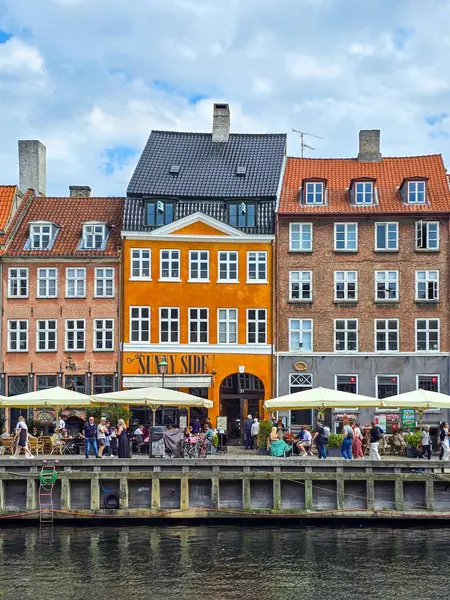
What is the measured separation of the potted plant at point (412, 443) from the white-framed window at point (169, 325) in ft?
50.4

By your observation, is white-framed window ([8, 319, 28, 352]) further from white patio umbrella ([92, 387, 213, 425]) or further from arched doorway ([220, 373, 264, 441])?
white patio umbrella ([92, 387, 213, 425])

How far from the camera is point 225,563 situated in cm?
2988

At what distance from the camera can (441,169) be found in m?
55.4

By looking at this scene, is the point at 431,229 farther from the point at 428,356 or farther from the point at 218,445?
the point at 218,445

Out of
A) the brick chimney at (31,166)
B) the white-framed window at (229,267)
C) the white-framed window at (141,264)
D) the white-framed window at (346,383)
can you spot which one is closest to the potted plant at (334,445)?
the white-framed window at (346,383)

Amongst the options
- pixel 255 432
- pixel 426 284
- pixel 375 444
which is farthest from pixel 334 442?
pixel 426 284

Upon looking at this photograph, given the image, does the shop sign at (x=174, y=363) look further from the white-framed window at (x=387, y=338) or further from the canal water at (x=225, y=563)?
the canal water at (x=225, y=563)

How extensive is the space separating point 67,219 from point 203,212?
7.53 metres

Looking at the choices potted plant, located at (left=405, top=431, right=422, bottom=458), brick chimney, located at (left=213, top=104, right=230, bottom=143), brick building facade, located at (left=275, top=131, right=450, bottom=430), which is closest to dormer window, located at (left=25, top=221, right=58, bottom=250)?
brick chimney, located at (left=213, top=104, right=230, bottom=143)

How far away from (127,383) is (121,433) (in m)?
12.4

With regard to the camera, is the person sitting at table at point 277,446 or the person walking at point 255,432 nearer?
the person sitting at table at point 277,446

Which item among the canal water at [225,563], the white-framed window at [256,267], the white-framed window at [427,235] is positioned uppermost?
the white-framed window at [427,235]

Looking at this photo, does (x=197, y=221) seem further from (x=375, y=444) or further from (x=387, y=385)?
(x=375, y=444)

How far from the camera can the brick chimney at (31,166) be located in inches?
2261
